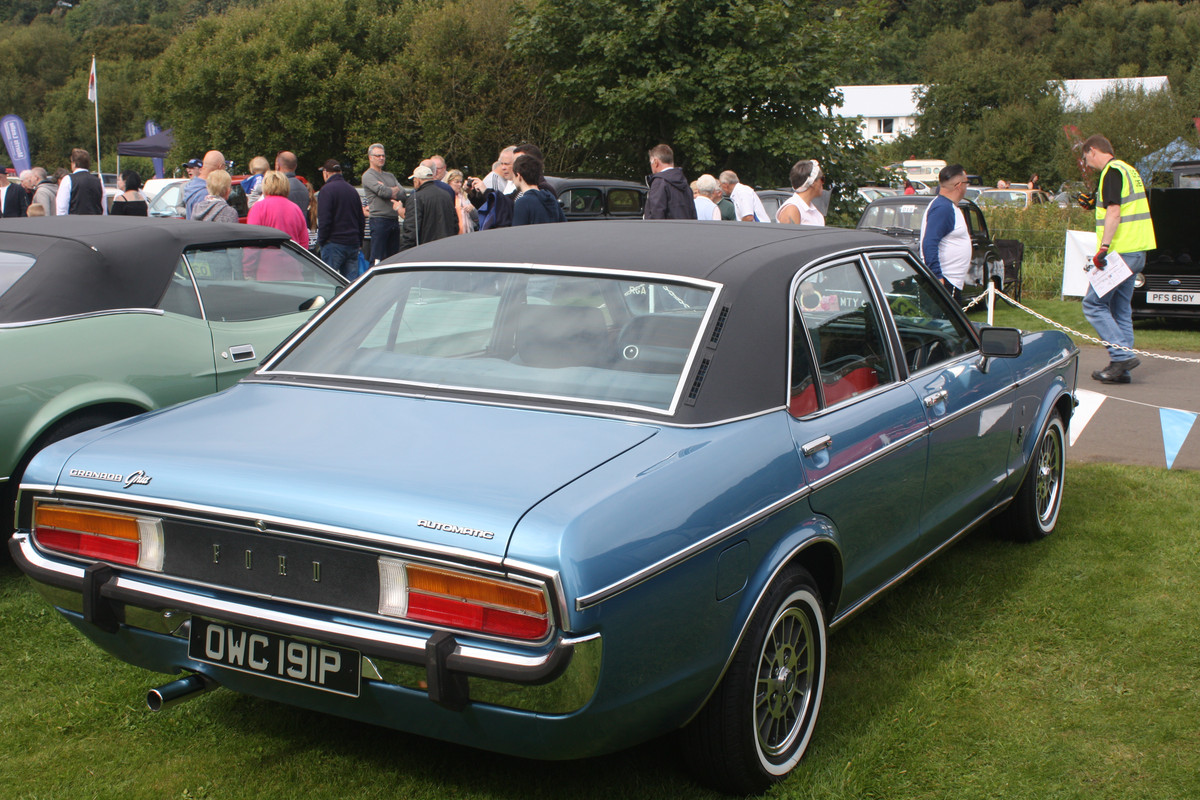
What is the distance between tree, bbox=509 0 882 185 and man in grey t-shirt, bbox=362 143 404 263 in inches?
354

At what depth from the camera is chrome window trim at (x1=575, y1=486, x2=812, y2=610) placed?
7.47 ft

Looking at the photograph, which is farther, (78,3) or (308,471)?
(78,3)

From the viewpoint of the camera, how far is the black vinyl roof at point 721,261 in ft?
9.89

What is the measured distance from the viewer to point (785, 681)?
9.94 ft

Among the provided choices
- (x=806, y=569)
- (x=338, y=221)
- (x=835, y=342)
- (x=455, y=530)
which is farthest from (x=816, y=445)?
(x=338, y=221)

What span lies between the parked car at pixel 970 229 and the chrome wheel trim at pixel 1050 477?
927cm

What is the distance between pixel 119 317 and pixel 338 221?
20.6ft

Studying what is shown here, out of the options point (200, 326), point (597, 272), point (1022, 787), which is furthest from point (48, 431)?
point (1022, 787)

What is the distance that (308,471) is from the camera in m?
2.58

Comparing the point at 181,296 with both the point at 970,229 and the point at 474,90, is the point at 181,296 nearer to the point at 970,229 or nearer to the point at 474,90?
the point at 970,229

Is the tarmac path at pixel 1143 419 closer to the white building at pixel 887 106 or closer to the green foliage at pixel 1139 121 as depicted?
the green foliage at pixel 1139 121

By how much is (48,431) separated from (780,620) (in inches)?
133

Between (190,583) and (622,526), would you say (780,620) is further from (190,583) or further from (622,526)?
(190,583)

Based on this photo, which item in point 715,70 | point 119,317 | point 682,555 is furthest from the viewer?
point 715,70
